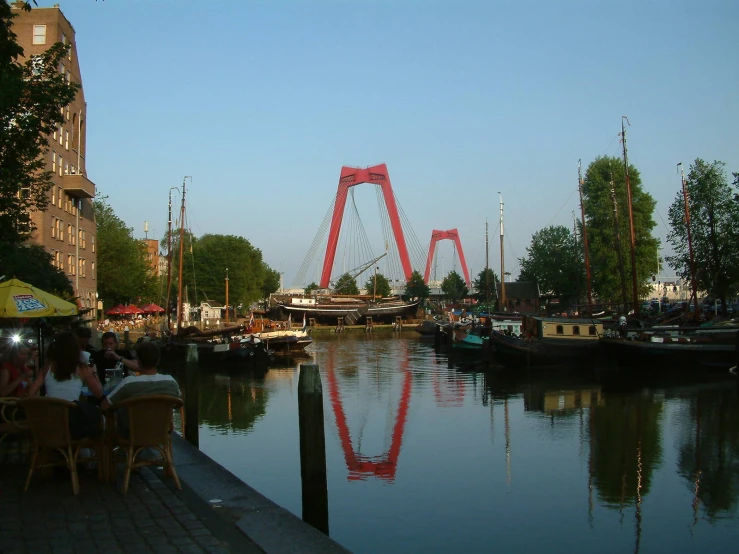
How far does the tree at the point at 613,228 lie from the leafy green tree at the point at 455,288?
163ft

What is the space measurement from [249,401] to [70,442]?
17518mm

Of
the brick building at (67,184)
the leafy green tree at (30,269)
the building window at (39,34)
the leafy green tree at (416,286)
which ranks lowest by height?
the leafy green tree at (30,269)

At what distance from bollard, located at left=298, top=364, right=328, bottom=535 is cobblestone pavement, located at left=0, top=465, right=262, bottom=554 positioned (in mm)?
1275

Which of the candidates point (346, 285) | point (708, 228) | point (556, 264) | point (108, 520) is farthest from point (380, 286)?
point (108, 520)

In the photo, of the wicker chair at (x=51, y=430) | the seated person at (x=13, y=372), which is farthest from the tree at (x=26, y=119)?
the wicker chair at (x=51, y=430)

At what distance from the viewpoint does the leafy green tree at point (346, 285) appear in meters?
107

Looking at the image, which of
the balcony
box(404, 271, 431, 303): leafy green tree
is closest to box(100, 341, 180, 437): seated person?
the balcony

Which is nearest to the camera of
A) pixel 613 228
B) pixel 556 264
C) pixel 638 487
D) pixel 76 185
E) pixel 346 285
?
pixel 638 487

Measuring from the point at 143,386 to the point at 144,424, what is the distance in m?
0.47

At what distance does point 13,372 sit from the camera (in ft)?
28.0

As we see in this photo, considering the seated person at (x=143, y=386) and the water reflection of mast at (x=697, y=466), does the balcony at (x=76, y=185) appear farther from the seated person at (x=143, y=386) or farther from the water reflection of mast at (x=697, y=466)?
the seated person at (x=143, y=386)

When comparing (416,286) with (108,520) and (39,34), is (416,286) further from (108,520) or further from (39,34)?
(108,520)

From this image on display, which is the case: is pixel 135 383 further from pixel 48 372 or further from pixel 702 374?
pixel 702 374

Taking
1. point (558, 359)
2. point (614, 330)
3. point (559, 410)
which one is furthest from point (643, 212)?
point (559, 410)
